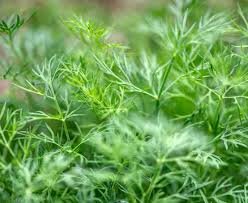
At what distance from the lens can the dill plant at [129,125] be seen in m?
0.73

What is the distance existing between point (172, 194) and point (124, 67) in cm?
21

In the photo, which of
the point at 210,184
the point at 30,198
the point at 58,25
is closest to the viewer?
the point at 30,198

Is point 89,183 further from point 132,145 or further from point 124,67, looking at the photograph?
point 124,67

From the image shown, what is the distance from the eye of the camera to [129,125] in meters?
0.79

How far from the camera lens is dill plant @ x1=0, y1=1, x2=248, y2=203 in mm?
733

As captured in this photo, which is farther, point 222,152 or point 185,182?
point 222,152

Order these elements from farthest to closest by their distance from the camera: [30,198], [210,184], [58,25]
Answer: [58,25] → [210,184] → [30,198]

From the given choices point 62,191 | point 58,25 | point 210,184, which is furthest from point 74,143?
point 58,25

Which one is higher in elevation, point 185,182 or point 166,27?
point 166,27

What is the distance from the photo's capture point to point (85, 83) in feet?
2.69

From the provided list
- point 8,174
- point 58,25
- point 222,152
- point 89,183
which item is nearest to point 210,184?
point 222,152

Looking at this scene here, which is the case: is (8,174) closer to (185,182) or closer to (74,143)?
(74,143)

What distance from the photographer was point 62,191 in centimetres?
78

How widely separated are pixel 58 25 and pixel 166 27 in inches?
14.6
